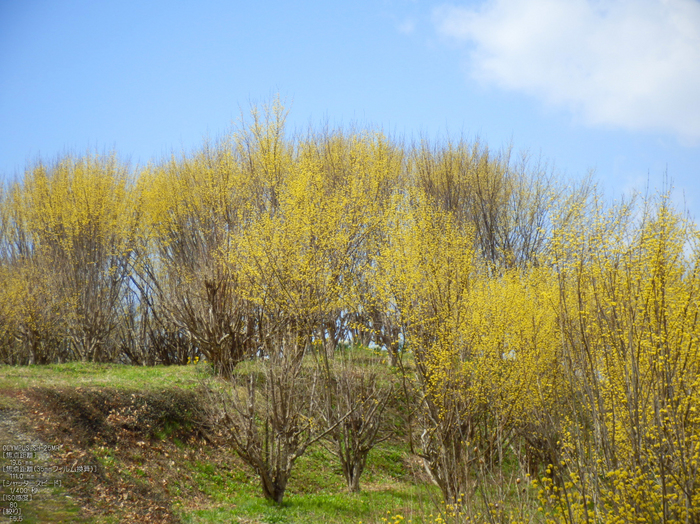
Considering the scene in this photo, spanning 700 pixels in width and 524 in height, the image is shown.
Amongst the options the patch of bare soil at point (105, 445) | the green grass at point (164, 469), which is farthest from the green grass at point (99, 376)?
the patch of bare soil at point (105, 445)

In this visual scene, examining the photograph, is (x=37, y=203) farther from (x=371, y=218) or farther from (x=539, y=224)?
(x=539, y=224)

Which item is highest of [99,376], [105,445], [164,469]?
[99,376]

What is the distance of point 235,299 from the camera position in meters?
17.9

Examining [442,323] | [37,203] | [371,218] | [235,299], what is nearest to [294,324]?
[235,299]

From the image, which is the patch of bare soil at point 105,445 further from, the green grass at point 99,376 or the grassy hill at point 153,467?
the green grass at point 99,376

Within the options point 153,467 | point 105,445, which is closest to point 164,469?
point 153,467

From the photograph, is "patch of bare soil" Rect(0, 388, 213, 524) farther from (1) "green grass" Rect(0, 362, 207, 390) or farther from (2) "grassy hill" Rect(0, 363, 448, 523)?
(1) "green grass" Rect(0, 362, 207, 390)

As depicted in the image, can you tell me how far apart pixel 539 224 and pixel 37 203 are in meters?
23.4

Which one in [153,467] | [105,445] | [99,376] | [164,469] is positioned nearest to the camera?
[105,445]

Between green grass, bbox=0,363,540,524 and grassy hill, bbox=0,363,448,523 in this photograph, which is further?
green grass, bbox=0,363,540,524

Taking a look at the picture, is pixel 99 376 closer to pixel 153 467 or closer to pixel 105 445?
pixel 105 445

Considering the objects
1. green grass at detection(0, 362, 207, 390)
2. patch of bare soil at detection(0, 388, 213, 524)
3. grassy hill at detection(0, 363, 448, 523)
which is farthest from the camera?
green grass at detection(0, 362, 207, 390)

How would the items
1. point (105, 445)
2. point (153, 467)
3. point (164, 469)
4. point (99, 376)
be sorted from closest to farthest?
point (105, 445)
point (153, 467)
point (164, 469)
point (99, 376)

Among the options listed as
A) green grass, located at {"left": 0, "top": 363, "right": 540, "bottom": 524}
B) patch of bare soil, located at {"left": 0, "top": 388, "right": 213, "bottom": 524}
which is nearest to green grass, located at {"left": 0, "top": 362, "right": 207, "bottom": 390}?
green grass, located at {"left": 0, "top": 363, "right": 540, "bottom": 524}
